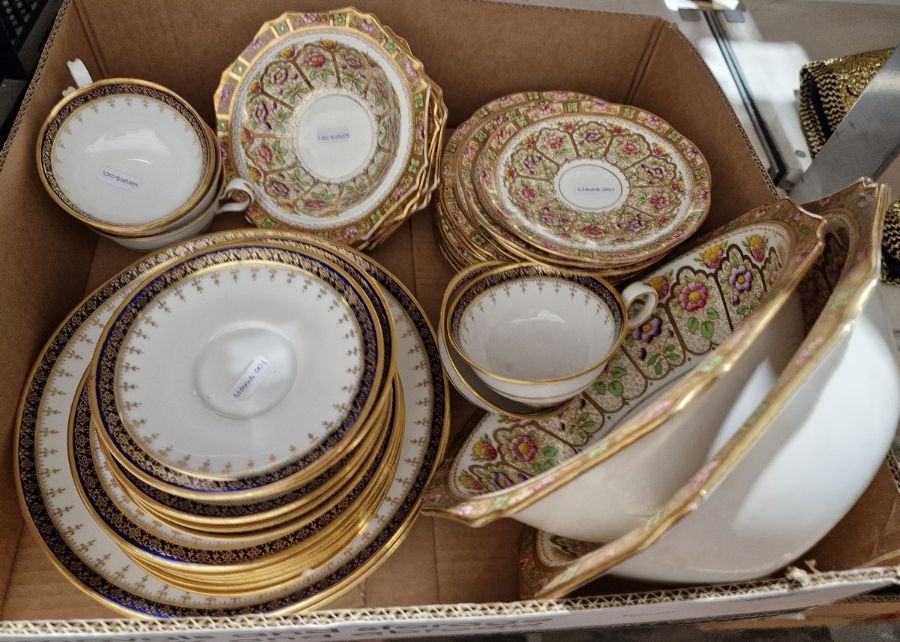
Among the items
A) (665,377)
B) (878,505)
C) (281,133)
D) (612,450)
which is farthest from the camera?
(281,133)

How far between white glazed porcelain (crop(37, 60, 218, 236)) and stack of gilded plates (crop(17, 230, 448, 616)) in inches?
7.6

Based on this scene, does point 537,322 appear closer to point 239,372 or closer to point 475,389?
point 475,389

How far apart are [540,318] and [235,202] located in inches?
14.1

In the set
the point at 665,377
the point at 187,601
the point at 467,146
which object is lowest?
the point at 187,601

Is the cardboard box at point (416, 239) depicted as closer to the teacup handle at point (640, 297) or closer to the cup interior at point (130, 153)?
the cup interior at point (130, 153)

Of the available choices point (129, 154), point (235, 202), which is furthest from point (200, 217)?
point (129, 154)

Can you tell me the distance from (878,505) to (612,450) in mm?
274

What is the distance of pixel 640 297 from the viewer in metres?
0.65

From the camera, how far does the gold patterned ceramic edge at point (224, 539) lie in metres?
0.49

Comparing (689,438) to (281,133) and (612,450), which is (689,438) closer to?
(612,450)

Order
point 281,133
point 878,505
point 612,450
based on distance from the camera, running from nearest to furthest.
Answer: point 612,450
point 878,505
point 281,133

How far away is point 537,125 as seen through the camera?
30.9 inches

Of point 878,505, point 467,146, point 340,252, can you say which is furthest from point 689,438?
point 467,146

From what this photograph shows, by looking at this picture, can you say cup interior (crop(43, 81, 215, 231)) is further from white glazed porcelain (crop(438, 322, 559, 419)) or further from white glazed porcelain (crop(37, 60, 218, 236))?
white glazed porcelain (crop(438, 322, 559, 419))
